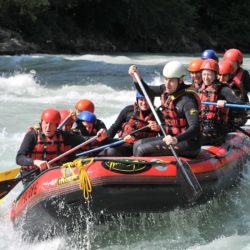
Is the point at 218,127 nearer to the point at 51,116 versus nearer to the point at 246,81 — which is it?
the point at 246,81

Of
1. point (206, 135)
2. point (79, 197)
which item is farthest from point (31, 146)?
point (206, 135)

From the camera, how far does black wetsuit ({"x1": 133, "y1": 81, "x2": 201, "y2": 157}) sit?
4.64 meters

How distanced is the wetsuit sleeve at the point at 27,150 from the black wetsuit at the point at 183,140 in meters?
0.95

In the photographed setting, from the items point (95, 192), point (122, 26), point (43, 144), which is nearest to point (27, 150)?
point (43, 144)

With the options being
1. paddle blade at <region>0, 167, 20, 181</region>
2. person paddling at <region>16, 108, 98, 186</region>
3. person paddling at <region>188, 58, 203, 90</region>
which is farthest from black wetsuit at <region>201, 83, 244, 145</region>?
paddle blade at <region>0, 167, 20, 181</region>

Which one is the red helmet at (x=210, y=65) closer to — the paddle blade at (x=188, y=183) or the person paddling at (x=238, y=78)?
the person paddling at (x=238, y=78)

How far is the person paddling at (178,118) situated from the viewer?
4648mm

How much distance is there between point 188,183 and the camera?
441cm

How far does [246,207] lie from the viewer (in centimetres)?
567

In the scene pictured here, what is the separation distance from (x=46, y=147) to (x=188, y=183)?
1.35m

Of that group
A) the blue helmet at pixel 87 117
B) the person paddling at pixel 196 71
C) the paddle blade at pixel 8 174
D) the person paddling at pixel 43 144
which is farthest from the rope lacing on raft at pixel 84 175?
the person paddling at pixel 196 71

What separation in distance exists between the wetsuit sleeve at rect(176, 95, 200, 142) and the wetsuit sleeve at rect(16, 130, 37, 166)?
129cm

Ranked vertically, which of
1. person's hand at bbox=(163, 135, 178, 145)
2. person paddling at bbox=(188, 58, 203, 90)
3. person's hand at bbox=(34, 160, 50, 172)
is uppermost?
person paddling at bbox=(188, 58, 203, 90)

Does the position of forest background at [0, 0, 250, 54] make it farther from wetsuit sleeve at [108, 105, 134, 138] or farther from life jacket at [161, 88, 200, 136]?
life jacket at [161, 88, 200, 136]
